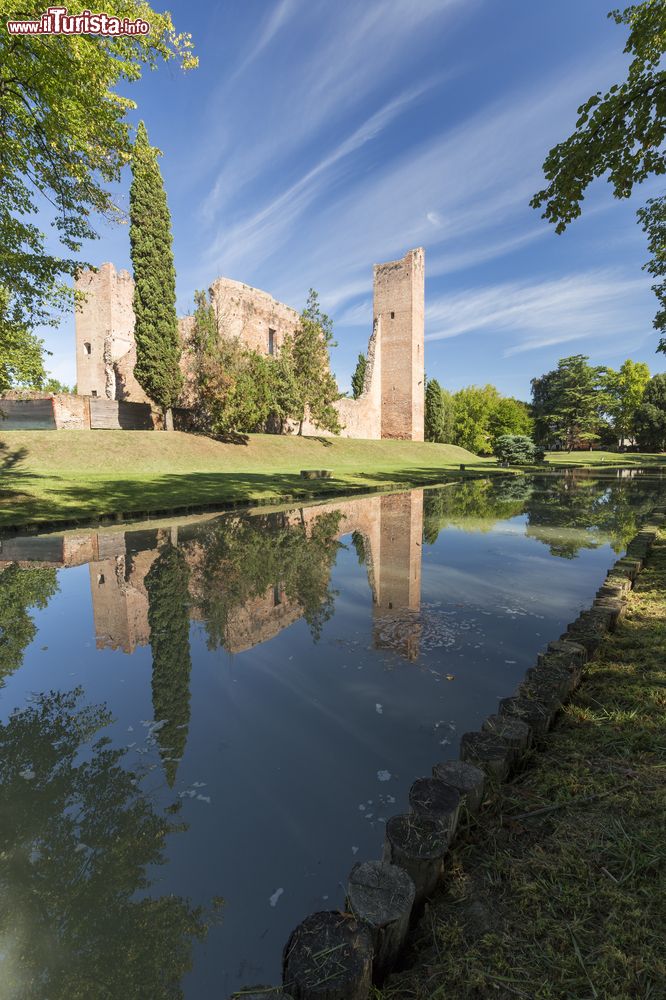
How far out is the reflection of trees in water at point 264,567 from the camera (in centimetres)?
448

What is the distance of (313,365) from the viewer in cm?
2948

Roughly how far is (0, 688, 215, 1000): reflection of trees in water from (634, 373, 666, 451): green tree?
6032cm

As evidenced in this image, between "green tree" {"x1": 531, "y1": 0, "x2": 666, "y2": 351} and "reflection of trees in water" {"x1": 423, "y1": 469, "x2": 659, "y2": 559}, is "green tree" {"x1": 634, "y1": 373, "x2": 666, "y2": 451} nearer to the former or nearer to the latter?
"reflection of trees in water" {"x1": 423, "y1": 469, "x2": 659, "y2": 559}

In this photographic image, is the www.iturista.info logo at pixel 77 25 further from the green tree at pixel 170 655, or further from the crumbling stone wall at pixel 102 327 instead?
the crumbling stone wall at pixel 102 327

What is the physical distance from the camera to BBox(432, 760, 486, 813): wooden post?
183 centimetres

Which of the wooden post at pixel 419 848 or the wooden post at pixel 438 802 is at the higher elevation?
the wooden post at pixel 438 802

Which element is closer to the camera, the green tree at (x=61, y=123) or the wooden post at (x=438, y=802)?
the wooden post at (x=438, y=802)

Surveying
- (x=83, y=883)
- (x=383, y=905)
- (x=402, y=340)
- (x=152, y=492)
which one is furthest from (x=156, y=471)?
(x=402, y=340)

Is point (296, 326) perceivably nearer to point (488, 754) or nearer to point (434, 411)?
point (434, 411)

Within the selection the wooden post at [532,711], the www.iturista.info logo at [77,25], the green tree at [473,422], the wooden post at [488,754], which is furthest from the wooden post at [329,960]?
the green tree at [473,422]

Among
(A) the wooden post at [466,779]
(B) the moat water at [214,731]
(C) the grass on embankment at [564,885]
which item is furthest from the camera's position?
(A) the wooden post at [466,779]

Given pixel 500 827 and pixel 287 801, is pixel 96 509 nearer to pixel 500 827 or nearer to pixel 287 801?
pixel 287 801

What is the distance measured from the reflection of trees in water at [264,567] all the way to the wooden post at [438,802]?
2154mm

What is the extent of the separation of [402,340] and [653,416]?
3233cm
